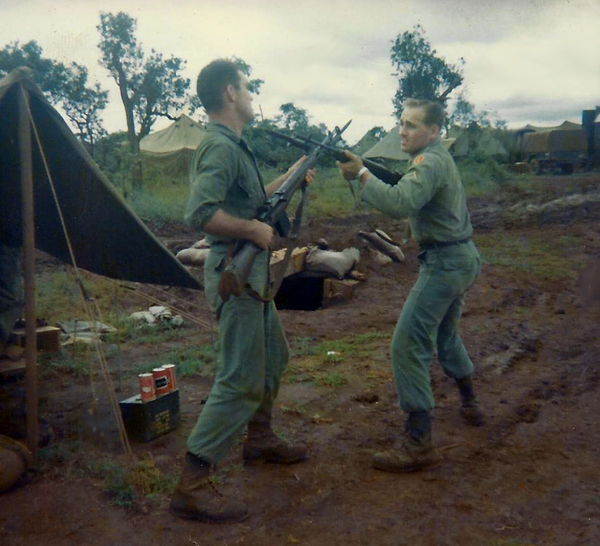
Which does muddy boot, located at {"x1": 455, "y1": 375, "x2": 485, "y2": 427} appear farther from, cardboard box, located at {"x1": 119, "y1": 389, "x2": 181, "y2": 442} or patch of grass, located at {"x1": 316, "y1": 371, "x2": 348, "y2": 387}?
cardboard box, located at {"x1": 119, "y1": 389, "x2": 181, "y2": 442}

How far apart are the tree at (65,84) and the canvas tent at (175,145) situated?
14334 mm

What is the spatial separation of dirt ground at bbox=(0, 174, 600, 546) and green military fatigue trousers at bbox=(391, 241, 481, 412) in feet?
1.48

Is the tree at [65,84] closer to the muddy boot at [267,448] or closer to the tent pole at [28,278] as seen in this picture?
the tent pole at [28,278]

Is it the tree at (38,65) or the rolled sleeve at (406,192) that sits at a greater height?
the tree at (38,65)

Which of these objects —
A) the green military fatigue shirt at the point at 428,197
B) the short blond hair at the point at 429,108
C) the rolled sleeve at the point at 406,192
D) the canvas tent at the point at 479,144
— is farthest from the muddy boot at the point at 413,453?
the canvas tent at the point at 479,144

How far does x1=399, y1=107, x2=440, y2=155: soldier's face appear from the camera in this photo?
375 centimetres

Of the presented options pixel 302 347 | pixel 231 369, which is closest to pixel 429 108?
pixel 231 369

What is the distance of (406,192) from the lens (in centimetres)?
349

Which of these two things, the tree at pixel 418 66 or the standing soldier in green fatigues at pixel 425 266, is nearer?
the standing soldier in green fatigues at pixel 425 266

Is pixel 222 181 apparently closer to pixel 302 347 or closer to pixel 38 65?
pixel 302 347

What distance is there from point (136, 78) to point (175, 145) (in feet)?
46.9

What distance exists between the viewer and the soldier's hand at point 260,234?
9.99ft

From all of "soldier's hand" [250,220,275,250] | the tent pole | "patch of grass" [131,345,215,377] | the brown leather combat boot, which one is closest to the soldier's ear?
"soldier's hand" [250,220,275,250]

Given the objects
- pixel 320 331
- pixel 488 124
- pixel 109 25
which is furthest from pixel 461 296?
pixel 488 124
